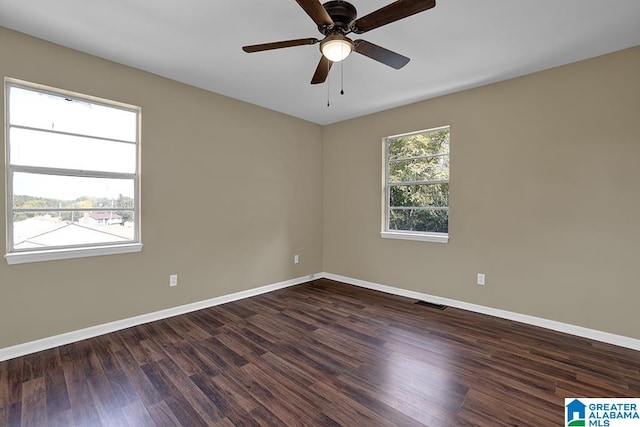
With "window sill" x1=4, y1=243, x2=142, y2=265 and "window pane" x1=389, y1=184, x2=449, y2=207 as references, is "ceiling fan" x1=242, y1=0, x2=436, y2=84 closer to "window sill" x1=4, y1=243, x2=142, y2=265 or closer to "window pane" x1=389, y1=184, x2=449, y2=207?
"window pane" x1=389, y1=184, x2=449, y2=207

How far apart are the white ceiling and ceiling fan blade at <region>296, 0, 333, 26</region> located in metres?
0.46

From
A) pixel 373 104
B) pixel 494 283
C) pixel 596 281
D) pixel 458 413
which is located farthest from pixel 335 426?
pixel 373 104

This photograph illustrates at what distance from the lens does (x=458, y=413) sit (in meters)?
1.73

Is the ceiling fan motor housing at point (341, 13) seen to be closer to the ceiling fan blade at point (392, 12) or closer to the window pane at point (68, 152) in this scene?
the ceiling fan blade at point (392, 12)

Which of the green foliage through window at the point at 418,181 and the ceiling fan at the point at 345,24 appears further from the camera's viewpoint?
the green foliage through window at the point at 418,181

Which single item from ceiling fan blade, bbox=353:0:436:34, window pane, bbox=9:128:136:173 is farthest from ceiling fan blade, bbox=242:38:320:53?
window pane, bbox=9:128:136:173

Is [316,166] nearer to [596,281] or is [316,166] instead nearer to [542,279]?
[542,279]

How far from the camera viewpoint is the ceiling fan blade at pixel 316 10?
153cm

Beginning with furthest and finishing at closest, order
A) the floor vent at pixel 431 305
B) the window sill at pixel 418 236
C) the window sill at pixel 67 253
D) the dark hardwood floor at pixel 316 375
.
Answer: the window sill at pixel 418 236
the floor vent at pixel 431 305
the window sill at pixel 67 253
the dark hardwood floor at pixel 316 375

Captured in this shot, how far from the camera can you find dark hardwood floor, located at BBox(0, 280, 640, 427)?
1728 mm

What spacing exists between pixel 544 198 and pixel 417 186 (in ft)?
4.70

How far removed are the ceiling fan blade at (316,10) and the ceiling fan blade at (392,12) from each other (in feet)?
0.70

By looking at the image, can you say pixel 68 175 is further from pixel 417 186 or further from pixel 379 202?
pixel 417 186

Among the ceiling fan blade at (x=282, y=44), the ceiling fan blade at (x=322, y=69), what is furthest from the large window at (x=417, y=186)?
the ceiling fan blade at (x=282, y=44)
